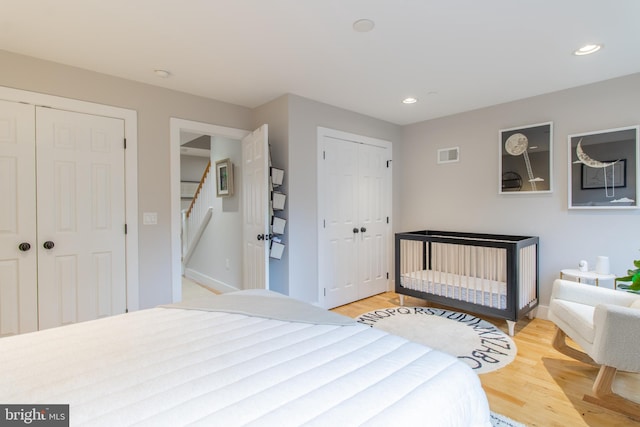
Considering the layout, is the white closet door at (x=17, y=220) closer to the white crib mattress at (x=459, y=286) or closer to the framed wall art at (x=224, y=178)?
the framed wall art at (x=224, y=178)

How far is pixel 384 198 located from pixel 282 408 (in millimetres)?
3668

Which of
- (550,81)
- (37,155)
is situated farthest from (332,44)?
(37,155)

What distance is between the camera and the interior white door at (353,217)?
142 inches

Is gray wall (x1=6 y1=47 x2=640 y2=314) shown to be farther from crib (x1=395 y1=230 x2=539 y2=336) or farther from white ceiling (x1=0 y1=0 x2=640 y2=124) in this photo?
crib (x1=395 y1=230 x2=539 y2=336)

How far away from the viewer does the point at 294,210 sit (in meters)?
3.29

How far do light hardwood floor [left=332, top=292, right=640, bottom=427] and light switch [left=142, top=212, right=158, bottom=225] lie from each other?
3092mm

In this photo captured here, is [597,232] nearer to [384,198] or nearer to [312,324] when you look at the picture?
[384,198]

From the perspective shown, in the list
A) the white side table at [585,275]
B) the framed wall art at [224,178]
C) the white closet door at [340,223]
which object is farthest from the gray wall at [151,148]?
the white side table at [585,275]

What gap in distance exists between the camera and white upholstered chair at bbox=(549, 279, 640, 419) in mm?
1727

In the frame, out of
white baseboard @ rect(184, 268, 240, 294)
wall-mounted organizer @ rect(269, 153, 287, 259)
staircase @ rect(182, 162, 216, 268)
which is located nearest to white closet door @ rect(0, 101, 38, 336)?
wall-mounted organizer @ rect(269, 153, 287, 259)

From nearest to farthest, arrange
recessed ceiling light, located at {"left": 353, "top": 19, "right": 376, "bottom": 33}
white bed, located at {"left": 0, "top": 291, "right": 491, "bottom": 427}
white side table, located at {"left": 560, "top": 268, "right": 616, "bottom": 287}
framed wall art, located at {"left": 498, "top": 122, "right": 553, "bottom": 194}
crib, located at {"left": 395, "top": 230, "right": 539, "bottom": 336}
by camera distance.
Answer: white bed, located at {"left": 0, "top": 291, "right": 491, "bottom": 427}
recessed ceiling light, located at {"left": 353, "top": 19, "right": 376, "bottom": 33}
white side table, located at {"left": 560, "top": 268, "right": 616, "bottom": 287}
crib, located at {"left": 395, "top": 230, "right": 539, "bottom": 336}
framed wall art, located at {"left": 498, "top": 122, "right": 553, "bottom": 194}

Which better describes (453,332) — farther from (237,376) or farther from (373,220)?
(237,376)

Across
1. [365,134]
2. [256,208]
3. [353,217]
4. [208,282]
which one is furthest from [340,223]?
[208,282]

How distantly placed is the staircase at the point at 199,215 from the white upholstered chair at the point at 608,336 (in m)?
4.37
